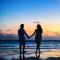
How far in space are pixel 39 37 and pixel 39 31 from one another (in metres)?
0.46

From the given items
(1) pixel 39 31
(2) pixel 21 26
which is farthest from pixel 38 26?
(2) pixel 21 26

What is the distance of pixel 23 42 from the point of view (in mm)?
7383

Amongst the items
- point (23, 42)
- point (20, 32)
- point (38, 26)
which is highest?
point (38, 26)

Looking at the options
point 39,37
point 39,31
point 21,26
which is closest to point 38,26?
point 39,31

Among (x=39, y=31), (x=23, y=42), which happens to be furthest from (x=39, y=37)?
(x=23, y=42)

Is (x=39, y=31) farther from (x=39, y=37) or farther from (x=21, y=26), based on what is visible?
(x=21, y=26)

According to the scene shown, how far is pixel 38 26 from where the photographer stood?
7465mm

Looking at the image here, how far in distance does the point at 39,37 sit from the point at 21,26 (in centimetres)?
164

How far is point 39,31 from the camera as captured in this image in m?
7.39

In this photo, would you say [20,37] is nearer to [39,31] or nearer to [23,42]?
[23,42]

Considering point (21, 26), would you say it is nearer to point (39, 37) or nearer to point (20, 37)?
point (20, 37)

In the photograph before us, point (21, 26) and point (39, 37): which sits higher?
point (21, 26)

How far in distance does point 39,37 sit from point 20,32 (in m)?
1.51

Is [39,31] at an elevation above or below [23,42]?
above
